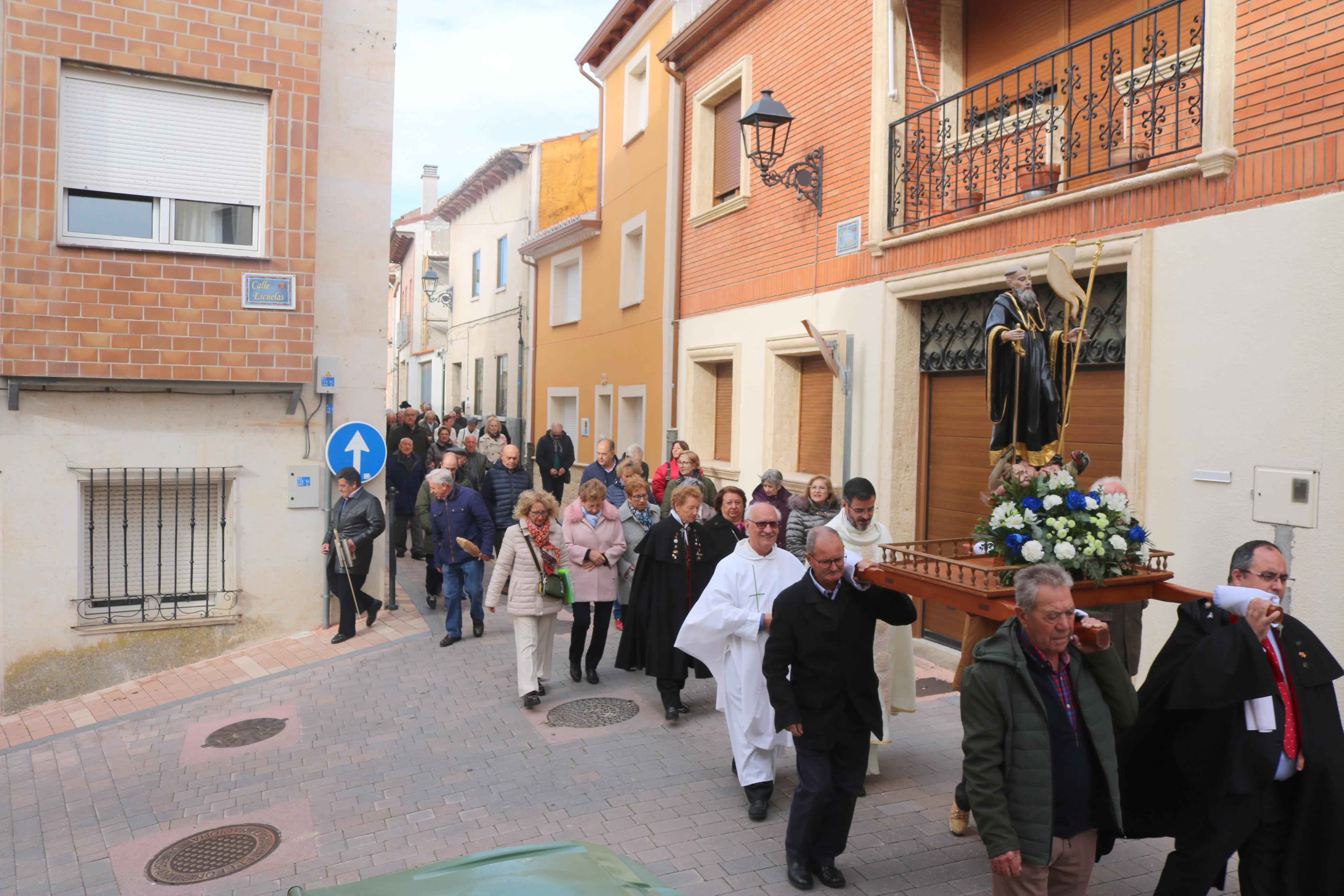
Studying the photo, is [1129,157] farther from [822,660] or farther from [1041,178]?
[822,660]

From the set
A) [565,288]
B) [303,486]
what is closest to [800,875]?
[303,486]

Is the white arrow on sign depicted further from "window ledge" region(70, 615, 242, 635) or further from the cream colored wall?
the cream colored wall

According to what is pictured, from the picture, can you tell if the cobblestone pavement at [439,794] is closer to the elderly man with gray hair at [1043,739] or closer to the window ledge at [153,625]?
the elderly man with gray hair at [1043,739]

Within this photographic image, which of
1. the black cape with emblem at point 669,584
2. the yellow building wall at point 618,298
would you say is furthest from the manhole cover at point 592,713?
the yellow building wall at point 618,298

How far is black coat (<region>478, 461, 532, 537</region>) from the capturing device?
36.6 ft

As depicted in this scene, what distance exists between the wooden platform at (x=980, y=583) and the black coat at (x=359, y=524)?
6960 mm

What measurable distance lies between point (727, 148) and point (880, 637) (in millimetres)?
8987

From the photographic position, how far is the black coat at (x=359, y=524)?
10.3 m

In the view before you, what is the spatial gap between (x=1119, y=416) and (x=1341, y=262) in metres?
1.97

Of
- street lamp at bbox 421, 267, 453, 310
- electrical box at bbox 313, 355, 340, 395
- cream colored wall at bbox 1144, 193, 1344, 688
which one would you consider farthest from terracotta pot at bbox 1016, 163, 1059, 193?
street lamp at bbox 421, 267, 453, 310

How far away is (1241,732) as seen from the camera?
3736 millimetres

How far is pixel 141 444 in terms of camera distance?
1024cm

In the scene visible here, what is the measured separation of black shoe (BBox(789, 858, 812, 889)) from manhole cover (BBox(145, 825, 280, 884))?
2959 millimetres

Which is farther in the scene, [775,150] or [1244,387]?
[775,150]
